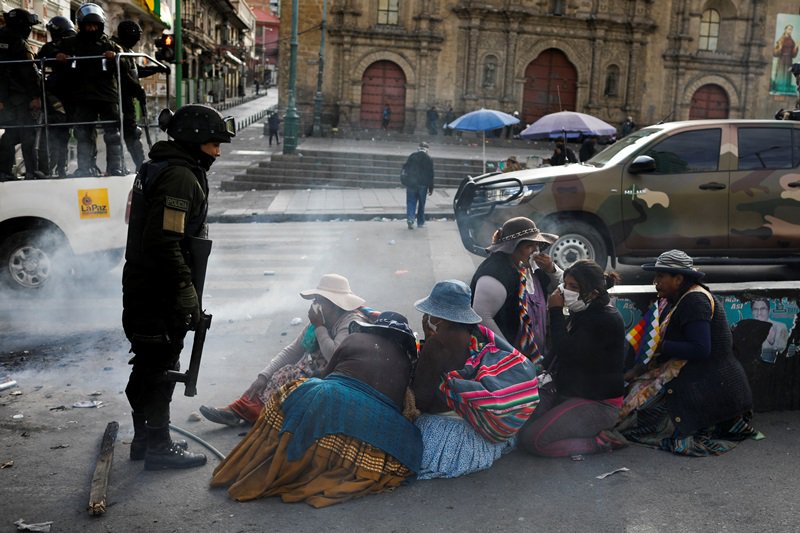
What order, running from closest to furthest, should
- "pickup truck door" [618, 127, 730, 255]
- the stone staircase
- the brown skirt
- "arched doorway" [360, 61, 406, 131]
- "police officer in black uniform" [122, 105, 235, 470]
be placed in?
the brown skirt → "police officer in black uniform" [122, 105, 235, 470] → "pickup truck door" [618, 127, 730, 255] → the stone staircase → "arched doorway" [360, 61, 406, 131]

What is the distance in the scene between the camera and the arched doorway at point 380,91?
4128 centimetres

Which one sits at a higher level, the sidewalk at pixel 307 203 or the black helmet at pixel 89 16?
the black helmet at pixel 89 16

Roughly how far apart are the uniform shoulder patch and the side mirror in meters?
6.11

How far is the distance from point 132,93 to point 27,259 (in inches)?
80.0

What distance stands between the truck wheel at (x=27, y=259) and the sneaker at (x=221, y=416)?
4145 millimetres

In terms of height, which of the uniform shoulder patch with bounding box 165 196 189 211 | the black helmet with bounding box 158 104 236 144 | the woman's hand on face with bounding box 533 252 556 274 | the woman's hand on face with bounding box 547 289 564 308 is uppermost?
the black helmet with bounding box 158 104 236 144

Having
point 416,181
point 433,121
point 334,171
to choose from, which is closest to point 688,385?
point 416,181

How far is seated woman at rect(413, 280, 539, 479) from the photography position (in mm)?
4832

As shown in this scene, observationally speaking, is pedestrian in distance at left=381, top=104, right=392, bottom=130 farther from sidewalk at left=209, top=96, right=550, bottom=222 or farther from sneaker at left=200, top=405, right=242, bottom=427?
sneaker at left=200, top=405, right=242, bottom=427

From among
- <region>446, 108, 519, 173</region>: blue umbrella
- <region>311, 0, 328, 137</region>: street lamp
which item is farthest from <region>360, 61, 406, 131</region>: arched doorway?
<region>446, 108, 519, 173</region>: blue umbrella

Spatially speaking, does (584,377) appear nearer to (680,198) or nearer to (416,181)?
(680,198)

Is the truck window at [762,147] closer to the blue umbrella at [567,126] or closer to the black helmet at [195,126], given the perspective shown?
the black helmet at [195,126]

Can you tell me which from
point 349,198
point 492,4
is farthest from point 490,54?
point 349,198

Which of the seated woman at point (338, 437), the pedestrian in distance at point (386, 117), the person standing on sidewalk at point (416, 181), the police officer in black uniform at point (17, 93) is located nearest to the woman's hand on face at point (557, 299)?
the seated woman at point (338, 437)
